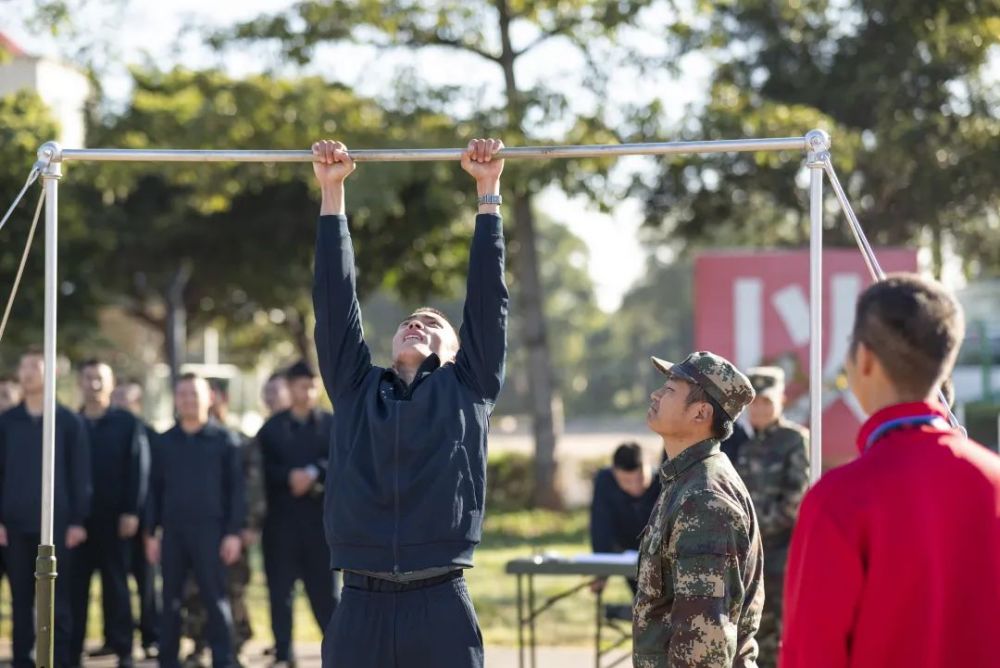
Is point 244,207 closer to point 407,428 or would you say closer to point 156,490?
point 156,490

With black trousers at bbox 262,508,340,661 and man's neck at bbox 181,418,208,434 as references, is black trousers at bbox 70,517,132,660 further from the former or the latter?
man's neck at bbox 181,418,208,434

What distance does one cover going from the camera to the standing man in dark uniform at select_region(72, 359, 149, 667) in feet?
31.0

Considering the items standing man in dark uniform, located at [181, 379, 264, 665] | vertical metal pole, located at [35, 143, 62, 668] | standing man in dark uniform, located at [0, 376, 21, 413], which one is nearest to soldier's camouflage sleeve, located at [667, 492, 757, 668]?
vertical metal pole, located at [35, 143, 62, 668]

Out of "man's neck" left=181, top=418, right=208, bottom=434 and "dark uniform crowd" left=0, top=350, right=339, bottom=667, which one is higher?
"man's neck" left=181, top=418, right=208, bottom=434

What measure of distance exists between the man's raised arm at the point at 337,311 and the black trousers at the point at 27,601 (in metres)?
4.91

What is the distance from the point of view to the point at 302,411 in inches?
367

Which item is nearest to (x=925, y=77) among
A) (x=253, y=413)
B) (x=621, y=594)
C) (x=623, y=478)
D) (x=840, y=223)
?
(x=840, y=223)

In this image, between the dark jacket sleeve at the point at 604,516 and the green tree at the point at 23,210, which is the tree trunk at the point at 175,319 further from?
the dark jacket sleeve at the point at 604,516

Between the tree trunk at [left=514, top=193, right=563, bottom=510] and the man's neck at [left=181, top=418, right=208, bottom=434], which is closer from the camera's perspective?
the man's neck at [left=181, top=418, right=208, bottom=434]

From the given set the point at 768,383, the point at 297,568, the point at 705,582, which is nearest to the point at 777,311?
the point at 297,568

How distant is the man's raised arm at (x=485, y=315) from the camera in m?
4.41

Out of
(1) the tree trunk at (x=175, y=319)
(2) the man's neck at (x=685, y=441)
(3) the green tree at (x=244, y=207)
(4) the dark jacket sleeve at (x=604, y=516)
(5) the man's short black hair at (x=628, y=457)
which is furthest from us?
(1) the tree trunk at (x=175, y=319)

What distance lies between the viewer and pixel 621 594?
12.7 meters

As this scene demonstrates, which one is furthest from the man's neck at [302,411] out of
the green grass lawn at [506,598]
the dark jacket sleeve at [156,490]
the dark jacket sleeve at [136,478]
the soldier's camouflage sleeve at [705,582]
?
the soldier's camouflage sleeve at [705,582]
